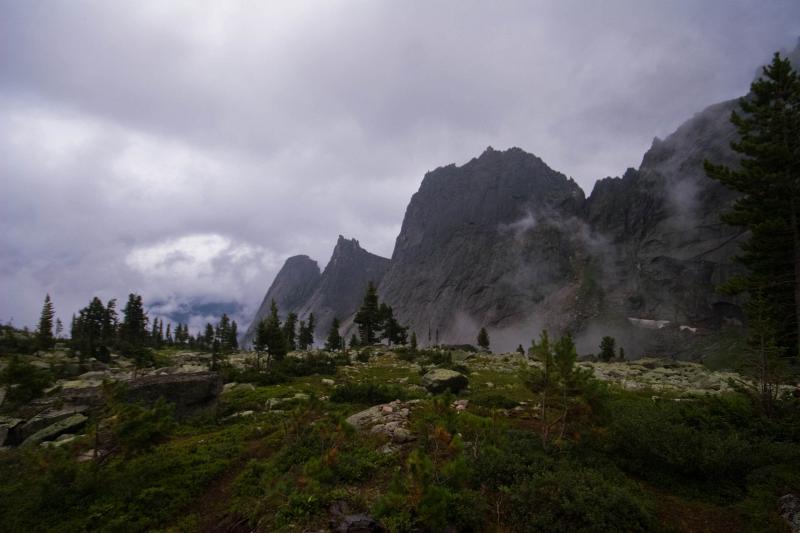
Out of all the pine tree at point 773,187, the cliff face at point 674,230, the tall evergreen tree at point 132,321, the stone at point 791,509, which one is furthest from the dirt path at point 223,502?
the cliff face at point 674,230

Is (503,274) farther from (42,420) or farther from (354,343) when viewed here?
(42,420)

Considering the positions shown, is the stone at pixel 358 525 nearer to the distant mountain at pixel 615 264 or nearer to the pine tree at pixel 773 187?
the pine tree at pixel 773 187

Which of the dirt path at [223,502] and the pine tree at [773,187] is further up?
the pine tree at [773,187]

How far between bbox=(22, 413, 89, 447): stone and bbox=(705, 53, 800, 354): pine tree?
36.1 meters

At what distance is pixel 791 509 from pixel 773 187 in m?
22.8

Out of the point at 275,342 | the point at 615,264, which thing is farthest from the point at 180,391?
the point at 615,264

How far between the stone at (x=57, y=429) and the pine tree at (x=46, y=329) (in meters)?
50.3

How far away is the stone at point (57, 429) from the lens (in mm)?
15844

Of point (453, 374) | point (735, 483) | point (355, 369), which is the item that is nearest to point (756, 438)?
point (735, 483)

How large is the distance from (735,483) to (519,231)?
18830cm

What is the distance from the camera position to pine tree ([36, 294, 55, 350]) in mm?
53097

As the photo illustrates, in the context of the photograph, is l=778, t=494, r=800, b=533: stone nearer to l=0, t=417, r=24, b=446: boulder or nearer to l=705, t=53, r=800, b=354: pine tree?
l=705, t=53, r=800, b=354: pine tree

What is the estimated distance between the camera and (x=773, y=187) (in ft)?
72.8

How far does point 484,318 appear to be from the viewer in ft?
541
